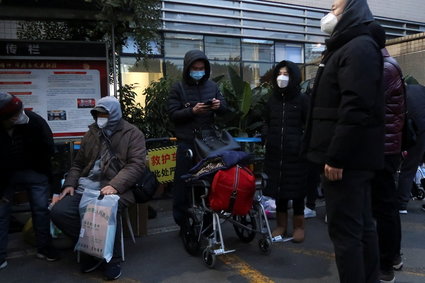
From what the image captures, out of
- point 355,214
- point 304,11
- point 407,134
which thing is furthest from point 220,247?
point 304,11

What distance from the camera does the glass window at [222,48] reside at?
404 inches

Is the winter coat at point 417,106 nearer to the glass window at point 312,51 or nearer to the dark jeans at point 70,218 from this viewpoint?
the dark jeans at point 70,218

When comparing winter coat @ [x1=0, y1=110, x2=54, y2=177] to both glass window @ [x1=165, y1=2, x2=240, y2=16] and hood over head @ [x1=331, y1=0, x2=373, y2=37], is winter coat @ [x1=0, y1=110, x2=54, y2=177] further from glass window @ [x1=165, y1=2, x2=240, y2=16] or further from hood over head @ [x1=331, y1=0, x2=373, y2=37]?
glass window @ [x1=165, y1=2, x2=240, y2=16]

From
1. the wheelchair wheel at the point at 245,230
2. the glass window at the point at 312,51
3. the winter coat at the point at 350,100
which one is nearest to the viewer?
the winter coat at the point at 350,100

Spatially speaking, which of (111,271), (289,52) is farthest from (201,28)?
(111,271)

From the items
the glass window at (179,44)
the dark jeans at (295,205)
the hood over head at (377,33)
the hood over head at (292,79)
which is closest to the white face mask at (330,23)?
the hood over head at (377,33)

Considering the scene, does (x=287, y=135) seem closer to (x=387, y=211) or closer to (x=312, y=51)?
(x=387, y=211)

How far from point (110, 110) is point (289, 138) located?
→ 5.92 feet

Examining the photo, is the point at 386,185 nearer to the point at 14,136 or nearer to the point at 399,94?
the point at 399,94

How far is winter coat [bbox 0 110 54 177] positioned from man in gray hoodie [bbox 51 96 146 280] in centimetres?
32

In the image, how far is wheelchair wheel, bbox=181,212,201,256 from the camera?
3.97 meters

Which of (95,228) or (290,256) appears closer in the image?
(95,228)

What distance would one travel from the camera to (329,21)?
2764 mm

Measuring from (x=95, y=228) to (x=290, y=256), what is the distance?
189 cm
